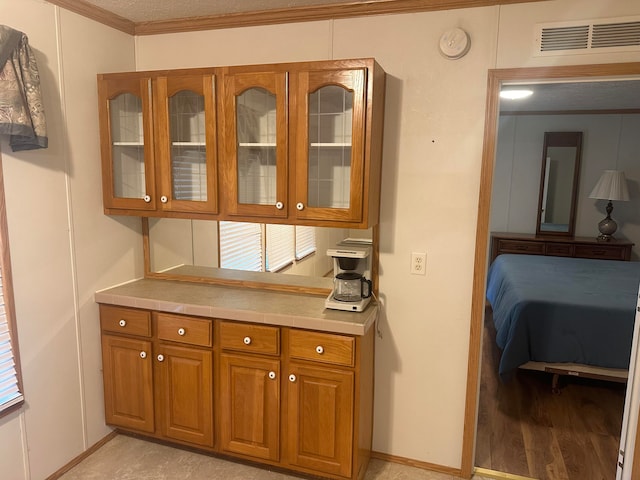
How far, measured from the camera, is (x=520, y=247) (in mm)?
5328

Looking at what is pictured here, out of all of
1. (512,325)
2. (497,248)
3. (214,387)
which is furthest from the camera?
(497,248)

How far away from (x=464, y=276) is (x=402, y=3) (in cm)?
138

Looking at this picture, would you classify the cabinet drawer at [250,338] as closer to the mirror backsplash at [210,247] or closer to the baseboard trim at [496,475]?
the mirror backsplash at [210,247]

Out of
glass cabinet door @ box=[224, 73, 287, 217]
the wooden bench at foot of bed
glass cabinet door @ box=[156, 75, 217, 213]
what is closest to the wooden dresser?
the wooden bench at foot of bed

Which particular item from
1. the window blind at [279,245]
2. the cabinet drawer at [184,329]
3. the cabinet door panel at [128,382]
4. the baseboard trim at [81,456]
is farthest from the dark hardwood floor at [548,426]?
the baseboard trim at [81,456]

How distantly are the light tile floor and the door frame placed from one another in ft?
1.19

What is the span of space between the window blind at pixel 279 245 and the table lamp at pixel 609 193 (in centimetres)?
417

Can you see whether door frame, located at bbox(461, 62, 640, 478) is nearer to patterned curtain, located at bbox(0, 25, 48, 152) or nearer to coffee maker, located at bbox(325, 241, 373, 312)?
coffee maker, located at bbox(325, 241, 373, 312)

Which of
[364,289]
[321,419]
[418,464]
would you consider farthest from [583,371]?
[321,419]

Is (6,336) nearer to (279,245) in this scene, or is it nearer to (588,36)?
(279,245)

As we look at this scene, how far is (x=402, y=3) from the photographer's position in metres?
2.16

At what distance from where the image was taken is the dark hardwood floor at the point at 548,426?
2520 millimetres

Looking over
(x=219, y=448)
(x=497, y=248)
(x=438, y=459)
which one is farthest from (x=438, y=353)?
(x=497, y=248)

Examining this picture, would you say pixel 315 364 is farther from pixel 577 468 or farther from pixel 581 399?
pixel 581 399
